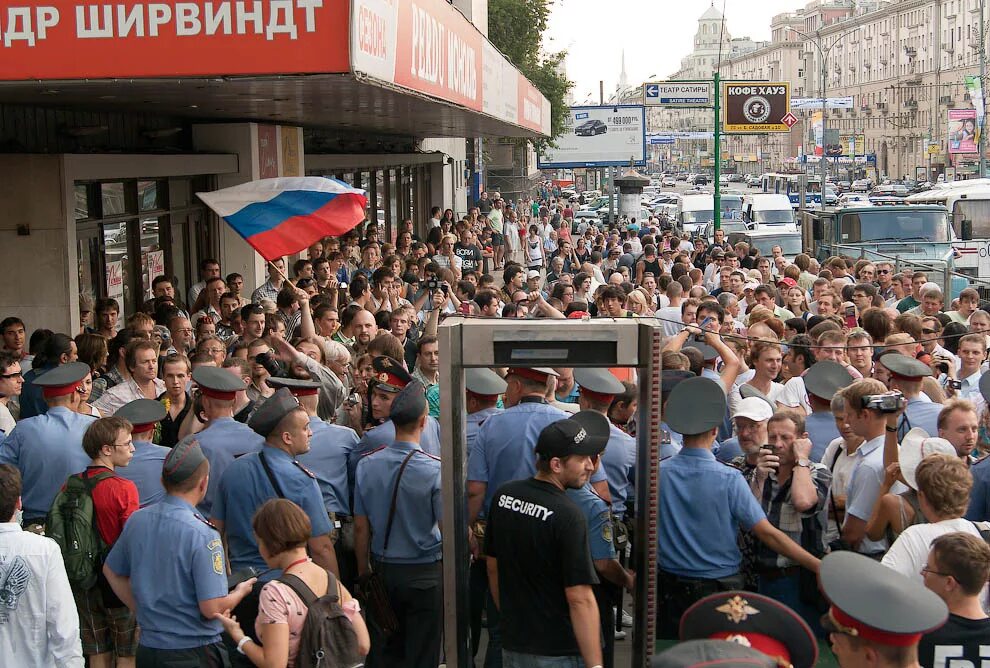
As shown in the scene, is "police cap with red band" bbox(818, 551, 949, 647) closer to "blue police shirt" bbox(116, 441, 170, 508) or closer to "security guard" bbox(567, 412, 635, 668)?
"security guard" bbox(567, 412, 635, 668)

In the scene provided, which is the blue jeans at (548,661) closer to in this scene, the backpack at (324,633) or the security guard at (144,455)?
the backpack at (324,633)

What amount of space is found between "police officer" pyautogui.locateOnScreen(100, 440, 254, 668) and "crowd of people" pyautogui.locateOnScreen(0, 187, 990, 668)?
0.03 ft

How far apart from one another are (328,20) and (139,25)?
47.3 inches

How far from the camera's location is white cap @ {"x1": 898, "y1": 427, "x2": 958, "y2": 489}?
18.2 feet

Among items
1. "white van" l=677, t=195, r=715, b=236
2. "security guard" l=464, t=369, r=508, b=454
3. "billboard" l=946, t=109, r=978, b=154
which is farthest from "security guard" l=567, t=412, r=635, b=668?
"billboard" l=946, t=109, r=978, b=154

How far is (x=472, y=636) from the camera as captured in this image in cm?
636

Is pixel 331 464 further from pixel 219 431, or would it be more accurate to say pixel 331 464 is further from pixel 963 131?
pixel 963 131

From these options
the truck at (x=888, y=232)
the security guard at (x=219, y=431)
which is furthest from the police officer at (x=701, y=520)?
the truck at (x=888, y=232)

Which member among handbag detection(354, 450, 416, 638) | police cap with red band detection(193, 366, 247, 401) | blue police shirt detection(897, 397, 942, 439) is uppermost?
police cap with red band detection(193, 366, 247, 401)

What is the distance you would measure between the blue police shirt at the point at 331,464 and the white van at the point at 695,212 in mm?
31256

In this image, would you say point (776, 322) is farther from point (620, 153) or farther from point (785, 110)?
→ point (620, 153)

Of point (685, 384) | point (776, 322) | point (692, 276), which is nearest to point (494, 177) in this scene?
point (692, 276)

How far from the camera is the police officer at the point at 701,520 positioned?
554cm

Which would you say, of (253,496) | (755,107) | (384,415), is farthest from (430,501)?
(755,107)
